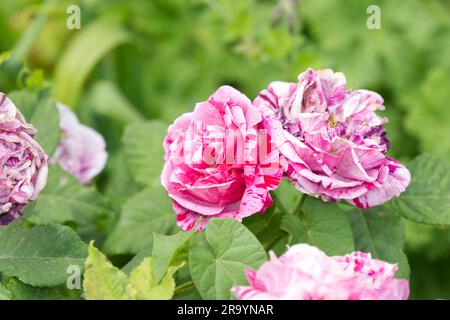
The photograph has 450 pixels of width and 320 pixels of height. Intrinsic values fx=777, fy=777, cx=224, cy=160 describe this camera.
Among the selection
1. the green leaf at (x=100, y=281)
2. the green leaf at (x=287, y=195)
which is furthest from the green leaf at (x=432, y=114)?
the green leaf at (x=100, y=281)

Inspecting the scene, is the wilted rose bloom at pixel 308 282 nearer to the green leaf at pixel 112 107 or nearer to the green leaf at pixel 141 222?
the green leaf at pixel 141 222

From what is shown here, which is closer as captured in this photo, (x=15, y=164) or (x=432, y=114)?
(x=15, y=164)

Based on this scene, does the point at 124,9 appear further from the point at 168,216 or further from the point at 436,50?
the point at 168,216

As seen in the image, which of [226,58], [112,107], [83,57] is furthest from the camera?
[226,58]

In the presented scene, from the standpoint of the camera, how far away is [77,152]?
895mm

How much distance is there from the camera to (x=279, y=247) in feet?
2.28

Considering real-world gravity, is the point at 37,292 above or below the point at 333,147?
below

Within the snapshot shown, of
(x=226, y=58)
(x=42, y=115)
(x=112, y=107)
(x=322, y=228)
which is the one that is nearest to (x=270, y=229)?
(x=322, y=228)

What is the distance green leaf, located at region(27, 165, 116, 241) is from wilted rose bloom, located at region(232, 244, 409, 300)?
0.31m

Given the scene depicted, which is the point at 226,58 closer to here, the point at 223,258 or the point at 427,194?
the point at 427,194

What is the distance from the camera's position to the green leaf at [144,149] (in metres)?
0.90

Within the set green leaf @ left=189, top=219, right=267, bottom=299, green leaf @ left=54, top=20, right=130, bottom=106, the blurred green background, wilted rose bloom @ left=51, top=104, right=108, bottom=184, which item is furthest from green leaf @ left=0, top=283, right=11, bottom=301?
green leaf @ left=54, top=20, right=130, bottom=106

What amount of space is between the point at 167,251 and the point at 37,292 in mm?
134
